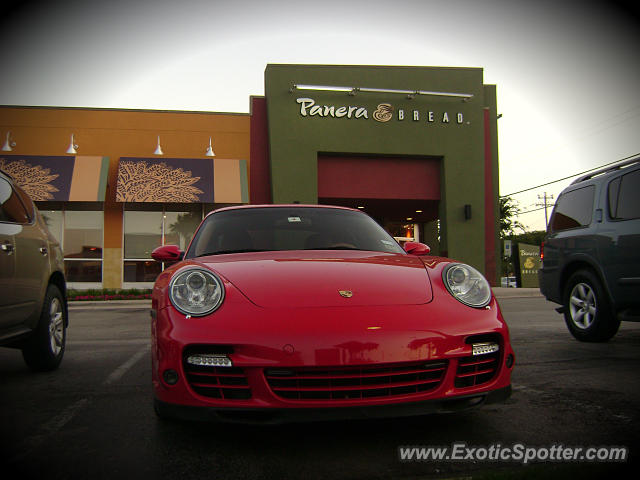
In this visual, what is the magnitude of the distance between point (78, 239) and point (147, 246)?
238 centimetres

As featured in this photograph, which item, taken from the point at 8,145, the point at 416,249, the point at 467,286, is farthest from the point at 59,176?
the point at 467,286

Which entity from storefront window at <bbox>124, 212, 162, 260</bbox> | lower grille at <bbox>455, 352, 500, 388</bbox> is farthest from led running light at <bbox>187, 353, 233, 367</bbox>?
storefront window at <bbox>124, 212, 162, 260</bbox>

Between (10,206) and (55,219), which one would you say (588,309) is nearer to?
(10,206)

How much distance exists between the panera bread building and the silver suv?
12746 mm

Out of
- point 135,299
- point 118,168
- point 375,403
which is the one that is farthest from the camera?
point 118,168

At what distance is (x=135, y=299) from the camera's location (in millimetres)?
14344

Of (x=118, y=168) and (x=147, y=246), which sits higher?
(x=118, y=168)

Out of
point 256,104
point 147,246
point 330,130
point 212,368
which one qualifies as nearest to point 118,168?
point 147,246

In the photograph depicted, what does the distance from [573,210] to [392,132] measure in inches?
557

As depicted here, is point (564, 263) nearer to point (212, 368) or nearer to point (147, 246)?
point (212, 368)

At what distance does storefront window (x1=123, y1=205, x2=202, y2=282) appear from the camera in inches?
719

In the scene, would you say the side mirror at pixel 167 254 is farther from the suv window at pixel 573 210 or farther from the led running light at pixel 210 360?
the suv window at pixel 573 210

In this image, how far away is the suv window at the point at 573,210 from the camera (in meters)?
5.62

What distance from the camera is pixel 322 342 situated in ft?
7.61
